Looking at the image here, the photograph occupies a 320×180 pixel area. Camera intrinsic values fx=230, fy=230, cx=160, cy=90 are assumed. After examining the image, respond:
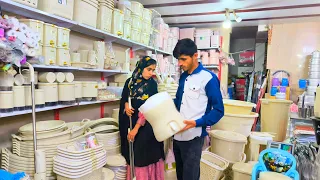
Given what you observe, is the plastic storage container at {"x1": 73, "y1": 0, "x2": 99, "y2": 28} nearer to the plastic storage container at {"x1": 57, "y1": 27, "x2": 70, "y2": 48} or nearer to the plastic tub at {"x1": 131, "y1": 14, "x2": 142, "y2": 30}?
the plastic storage container at {"x1": 57, "y1": 27, "x2": 70, "y2": 48}

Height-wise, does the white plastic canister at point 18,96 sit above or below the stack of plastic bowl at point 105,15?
below

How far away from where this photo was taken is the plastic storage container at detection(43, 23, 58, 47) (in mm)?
1989

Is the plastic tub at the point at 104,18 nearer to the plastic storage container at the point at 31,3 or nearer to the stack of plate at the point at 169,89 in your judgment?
the plastic storage container at the point at 31,3

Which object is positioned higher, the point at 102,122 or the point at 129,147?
the point at 102,122

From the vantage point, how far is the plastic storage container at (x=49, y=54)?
2.00 metres

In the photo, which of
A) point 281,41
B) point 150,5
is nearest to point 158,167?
point 150,5

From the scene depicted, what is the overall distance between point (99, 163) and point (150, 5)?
3.00 meters

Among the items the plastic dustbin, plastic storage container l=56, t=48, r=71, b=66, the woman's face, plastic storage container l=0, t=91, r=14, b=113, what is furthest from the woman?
the plastic dustbin

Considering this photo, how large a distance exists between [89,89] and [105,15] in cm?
90

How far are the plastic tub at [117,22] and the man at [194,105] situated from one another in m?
1.38

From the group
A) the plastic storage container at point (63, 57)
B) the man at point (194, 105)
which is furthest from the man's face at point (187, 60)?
the plastic storage container at point (63, 57)

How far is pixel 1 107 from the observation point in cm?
164

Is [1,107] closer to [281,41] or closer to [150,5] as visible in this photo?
[150,5]

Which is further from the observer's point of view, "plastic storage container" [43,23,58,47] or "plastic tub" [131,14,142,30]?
"plastic tub" [131,14,142,30]
